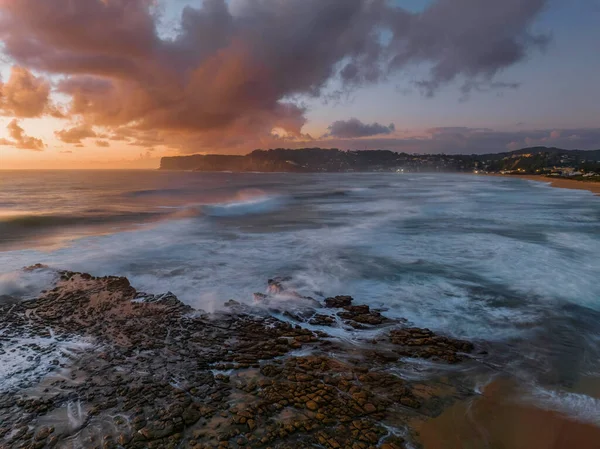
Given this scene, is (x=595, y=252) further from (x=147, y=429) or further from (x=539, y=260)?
(x=147, y=429)

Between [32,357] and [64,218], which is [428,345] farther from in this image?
[64,218]

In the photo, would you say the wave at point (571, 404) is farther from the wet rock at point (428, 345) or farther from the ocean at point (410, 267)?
the wet rock at point (428, 345)

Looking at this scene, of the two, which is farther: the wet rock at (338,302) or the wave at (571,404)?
the wet rock at (338,302)

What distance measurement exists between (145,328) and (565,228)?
2570 cm

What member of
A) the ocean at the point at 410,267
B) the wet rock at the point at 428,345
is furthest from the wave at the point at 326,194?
the wet rock at the point at 428,345

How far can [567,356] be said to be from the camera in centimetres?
764

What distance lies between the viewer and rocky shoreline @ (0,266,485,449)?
17.5 ft

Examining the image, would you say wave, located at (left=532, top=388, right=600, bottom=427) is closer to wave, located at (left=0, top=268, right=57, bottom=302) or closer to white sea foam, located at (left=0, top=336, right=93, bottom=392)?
white sea foam, located at (left=0, top=336, right=93, bottom=392)

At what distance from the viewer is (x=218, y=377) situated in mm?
6699

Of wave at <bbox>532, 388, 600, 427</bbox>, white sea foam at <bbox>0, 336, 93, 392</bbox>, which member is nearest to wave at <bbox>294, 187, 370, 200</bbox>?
white sea foam at <bbox>0, 336, 93, 392</bbox>

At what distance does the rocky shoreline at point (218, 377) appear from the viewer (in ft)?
17.5

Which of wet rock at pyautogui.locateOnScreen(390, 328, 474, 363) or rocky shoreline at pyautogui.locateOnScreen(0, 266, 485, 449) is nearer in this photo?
rocky shoreline at pyautogui.locateOnScreen(0, 266, 485, 449)

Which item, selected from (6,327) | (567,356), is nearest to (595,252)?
Result: (567,356)

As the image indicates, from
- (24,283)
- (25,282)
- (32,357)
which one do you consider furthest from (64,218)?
(32,357)
